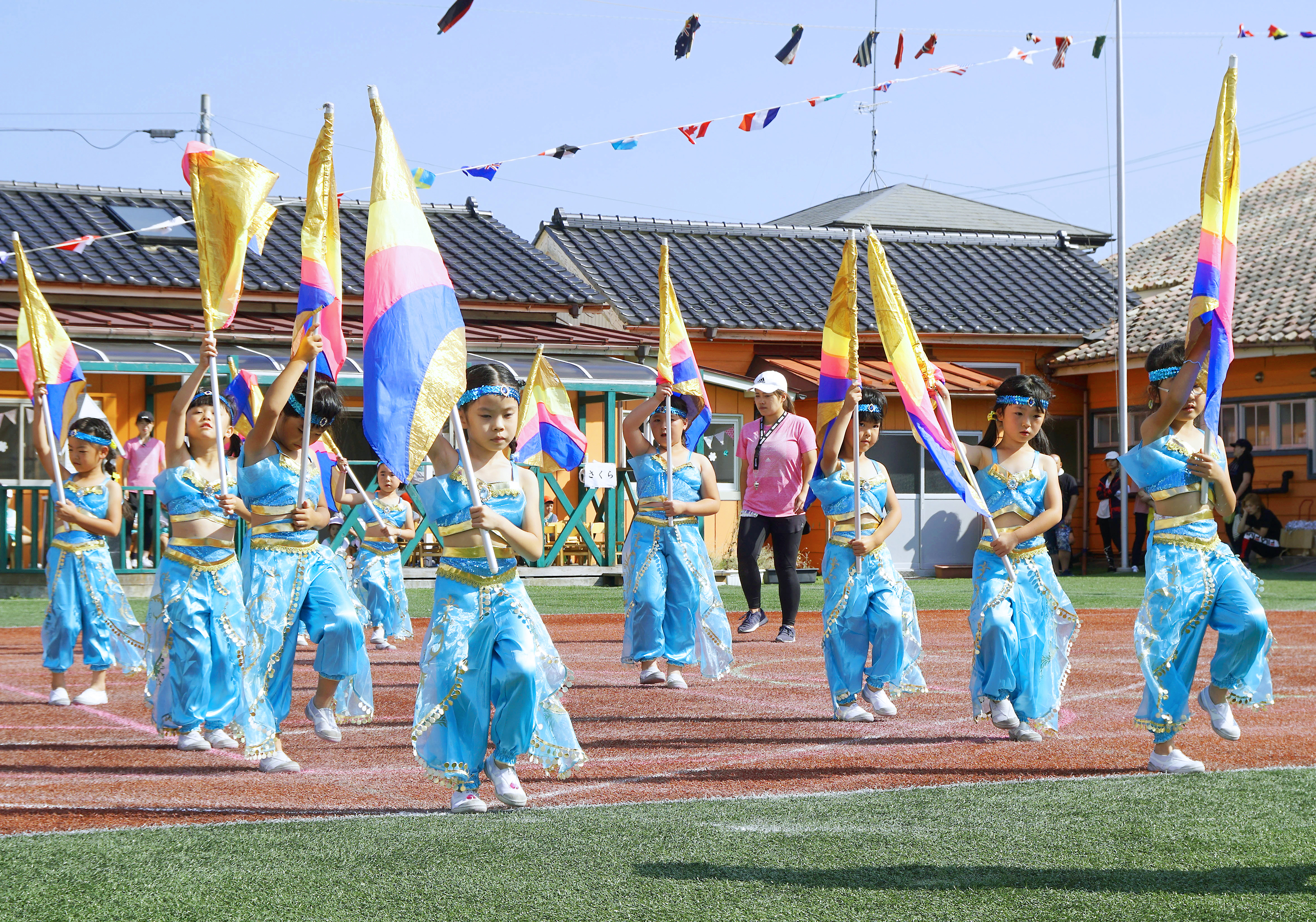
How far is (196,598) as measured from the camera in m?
6.94

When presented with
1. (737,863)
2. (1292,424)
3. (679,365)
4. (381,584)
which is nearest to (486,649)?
(737,863)

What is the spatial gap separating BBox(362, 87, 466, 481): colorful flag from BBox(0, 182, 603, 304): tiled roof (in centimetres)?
1512

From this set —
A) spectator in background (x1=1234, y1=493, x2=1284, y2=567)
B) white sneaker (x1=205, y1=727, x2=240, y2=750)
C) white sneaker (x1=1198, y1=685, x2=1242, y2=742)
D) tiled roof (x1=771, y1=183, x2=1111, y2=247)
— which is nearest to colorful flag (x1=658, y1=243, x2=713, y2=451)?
white sneaker (x1=205, y1=727, x2=240, y2=750)

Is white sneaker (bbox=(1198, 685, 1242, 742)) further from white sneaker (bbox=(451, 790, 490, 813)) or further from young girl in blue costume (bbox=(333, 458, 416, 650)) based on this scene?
young girl in blue costume (bbox=(333, 458, 416, 650))

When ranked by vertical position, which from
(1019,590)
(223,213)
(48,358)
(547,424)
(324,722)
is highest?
(223,213)

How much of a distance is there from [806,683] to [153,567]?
10372mm

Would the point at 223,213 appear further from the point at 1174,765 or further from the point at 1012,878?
the point at 1174,765

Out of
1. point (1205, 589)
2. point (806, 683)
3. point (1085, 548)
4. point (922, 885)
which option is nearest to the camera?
point (922, 885)

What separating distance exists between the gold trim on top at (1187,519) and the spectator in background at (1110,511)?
16392mm

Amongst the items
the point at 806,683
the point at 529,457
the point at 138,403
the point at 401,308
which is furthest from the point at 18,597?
the point at 401,308

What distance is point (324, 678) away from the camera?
6.97 meters

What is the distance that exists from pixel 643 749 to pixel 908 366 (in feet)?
7.48

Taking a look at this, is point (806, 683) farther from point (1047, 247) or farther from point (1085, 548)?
point (1047, 247)

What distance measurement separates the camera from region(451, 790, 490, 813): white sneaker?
5301 millimetres
